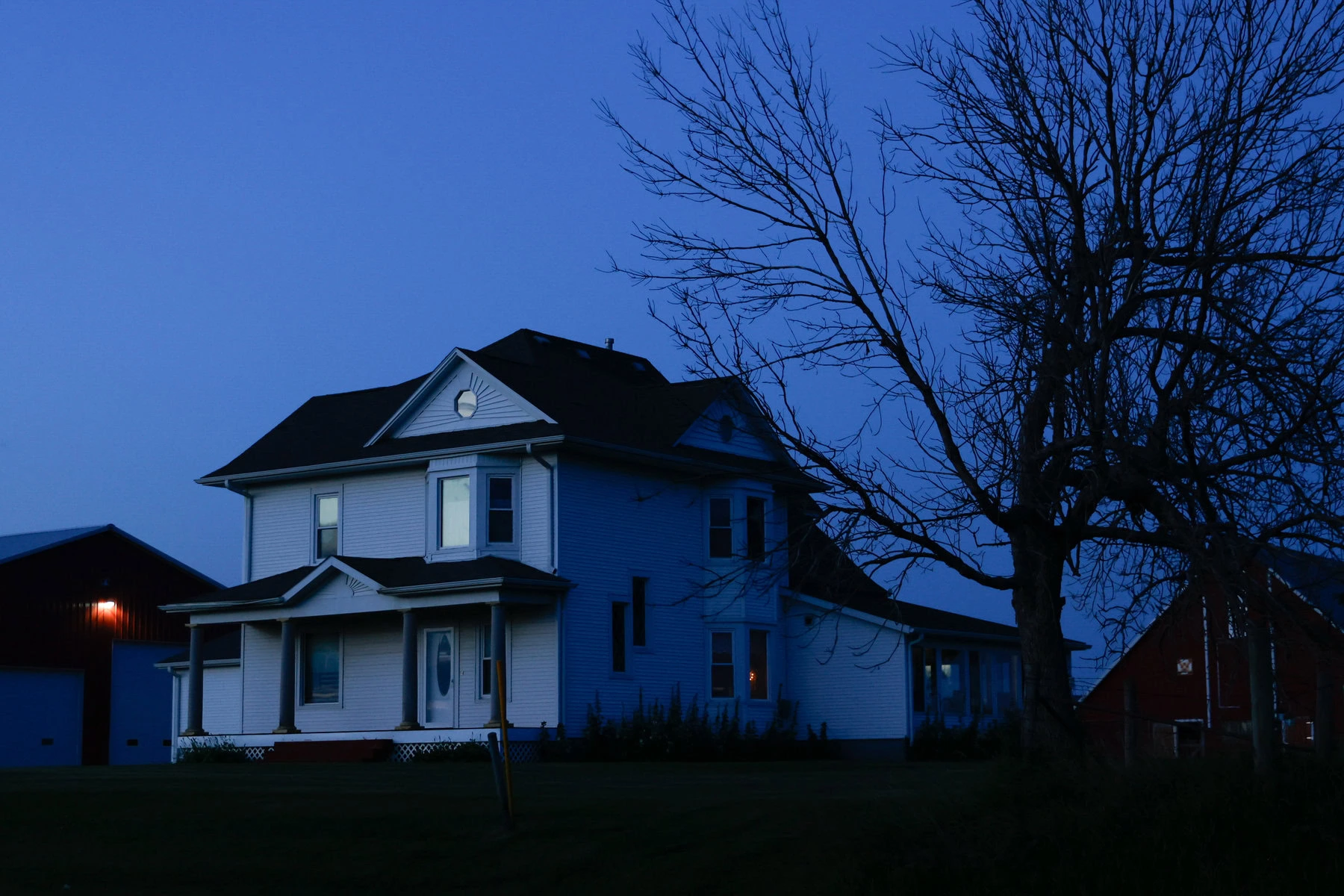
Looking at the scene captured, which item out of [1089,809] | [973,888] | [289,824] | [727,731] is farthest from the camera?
[727,731]

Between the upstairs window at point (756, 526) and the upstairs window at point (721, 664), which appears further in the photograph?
the upstairs window at point (721, 664)

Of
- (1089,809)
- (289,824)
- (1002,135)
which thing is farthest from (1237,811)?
(289,824)

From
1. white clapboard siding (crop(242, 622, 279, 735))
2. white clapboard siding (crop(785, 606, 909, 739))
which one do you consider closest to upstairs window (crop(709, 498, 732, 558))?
white clapboard siding (crop(785, 606, 909, 739))

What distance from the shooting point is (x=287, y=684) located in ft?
111

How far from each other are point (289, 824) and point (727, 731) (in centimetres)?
1816

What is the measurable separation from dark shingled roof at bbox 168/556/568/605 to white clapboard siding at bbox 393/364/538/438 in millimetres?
3011

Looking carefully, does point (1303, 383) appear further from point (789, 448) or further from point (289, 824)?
point (289, 824)

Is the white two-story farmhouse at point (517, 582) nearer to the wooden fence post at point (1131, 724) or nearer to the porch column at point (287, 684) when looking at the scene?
the porch column at point (287, 684)

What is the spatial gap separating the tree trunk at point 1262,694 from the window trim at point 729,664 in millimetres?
23288

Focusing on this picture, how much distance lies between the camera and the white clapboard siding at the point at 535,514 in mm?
32562

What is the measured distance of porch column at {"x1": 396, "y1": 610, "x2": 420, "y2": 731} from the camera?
32094 millimetres

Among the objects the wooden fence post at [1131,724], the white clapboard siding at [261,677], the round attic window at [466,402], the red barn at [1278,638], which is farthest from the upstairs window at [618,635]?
the wooden fence post at [1131,724]

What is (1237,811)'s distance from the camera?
40.1ft

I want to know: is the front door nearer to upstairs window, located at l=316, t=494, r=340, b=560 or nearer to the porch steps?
the porch steps
